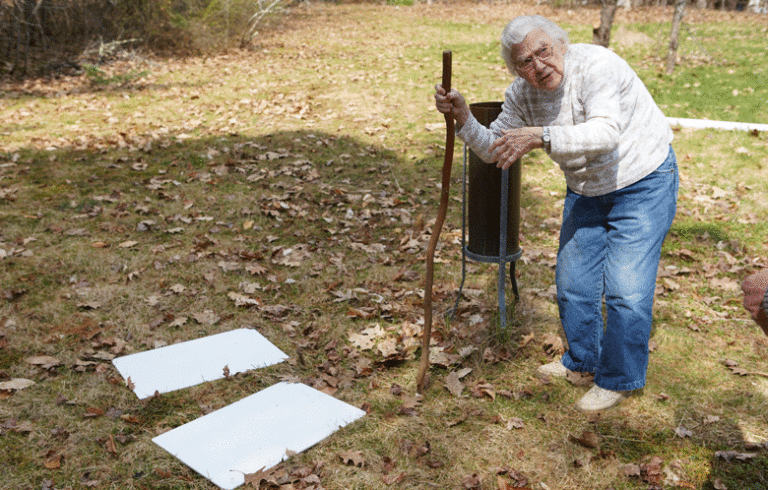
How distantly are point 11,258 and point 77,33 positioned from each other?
9.43m

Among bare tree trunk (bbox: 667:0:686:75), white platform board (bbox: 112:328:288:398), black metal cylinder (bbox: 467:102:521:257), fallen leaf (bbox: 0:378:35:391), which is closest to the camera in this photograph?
fallen leaf (bbox: 0:378:35:391)

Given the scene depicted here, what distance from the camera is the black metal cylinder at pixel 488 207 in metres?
4.07

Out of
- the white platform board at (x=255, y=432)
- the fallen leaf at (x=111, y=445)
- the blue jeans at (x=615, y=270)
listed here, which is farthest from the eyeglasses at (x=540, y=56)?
the fallen leaf at (x=111, y=445)

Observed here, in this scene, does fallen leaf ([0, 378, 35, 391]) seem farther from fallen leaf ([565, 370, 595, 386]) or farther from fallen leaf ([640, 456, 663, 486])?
fallen leaf ([640, 456, 663, 486])

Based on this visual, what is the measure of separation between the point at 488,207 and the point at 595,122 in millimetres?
1449

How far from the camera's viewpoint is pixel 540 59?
2.89m

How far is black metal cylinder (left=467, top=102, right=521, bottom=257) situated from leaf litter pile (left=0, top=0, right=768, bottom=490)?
1.88 feet

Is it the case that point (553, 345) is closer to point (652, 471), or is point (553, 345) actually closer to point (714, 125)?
point (652, 471)

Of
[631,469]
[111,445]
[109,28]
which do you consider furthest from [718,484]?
[109,28]

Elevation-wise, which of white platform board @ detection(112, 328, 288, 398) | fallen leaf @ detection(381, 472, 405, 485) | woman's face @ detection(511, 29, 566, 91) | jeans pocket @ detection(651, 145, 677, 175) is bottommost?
fallen leaf @ detection(381, 472, 405, 485)

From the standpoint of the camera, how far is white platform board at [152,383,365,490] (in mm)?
3059

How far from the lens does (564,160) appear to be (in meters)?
2.79

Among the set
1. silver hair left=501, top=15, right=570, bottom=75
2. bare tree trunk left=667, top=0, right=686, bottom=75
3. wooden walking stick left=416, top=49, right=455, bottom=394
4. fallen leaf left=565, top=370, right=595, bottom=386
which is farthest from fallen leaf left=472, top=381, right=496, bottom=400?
bare tree trunk left=667, top=0, right=686, bottom=75

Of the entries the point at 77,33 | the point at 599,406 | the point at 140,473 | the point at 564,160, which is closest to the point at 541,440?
the point at 599,406
